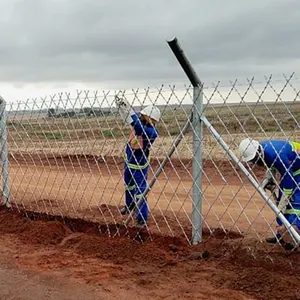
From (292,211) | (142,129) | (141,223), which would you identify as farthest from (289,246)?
(142,129)

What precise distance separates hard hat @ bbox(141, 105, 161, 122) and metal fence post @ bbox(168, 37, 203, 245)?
124 cm

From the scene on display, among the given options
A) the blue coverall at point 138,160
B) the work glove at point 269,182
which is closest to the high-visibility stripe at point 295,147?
the work glove at point 269,182

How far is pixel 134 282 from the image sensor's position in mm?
4801

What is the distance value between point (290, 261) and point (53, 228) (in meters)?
3.15

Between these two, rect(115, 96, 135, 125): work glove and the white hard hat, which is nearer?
the white hard hat

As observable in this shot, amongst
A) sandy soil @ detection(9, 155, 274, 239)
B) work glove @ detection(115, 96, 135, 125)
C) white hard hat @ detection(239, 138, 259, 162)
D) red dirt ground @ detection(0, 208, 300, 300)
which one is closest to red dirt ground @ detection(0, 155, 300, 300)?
red dirt ground @ detection(0, 208, 300, 300)

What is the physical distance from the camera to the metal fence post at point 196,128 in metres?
5.22

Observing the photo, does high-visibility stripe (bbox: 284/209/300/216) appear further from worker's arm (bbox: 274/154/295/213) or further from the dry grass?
the dry grass

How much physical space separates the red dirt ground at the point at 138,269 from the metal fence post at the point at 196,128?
0.29 metres

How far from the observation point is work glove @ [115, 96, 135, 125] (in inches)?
249

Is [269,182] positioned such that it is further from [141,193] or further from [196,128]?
[141,193]

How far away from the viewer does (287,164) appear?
5.47m

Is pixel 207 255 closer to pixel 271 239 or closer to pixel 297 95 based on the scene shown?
pixel 271 239

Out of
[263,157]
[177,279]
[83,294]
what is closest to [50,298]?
[83,294]
